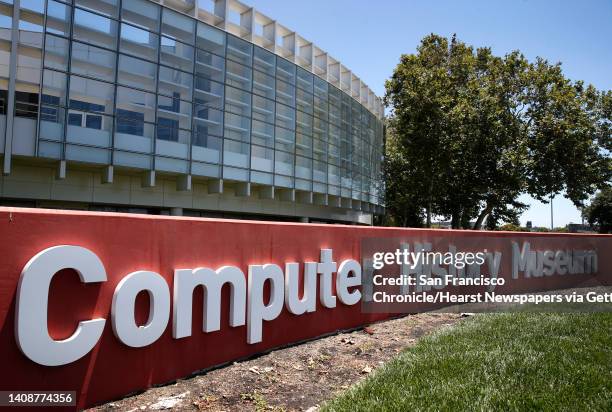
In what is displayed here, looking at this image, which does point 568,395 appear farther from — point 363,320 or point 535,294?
point 535,294

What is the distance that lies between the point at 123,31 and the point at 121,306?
18774mm

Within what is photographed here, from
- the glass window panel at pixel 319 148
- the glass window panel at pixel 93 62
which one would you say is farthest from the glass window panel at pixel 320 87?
the glass window panel at pixel 93 62

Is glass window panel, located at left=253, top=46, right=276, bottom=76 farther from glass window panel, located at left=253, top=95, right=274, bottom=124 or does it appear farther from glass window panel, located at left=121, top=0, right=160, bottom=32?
glass window panel, located at left=121, top=0, right=160, bottom=32

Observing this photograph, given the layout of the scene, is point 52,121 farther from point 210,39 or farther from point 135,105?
point 210,39

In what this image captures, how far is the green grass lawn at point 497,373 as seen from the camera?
182 inches

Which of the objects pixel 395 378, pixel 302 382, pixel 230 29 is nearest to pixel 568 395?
pixel 395 378

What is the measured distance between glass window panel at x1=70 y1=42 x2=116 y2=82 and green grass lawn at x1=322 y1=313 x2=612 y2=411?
1819 cm

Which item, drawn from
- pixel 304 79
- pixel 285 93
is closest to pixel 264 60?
pixel 285 93

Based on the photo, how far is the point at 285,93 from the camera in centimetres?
2922

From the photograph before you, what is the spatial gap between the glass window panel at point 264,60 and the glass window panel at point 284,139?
351 centimetres

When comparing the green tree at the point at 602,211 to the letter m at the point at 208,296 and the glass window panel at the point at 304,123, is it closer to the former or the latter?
the glass window panel at the point at 304,123

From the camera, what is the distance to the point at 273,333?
279 inches

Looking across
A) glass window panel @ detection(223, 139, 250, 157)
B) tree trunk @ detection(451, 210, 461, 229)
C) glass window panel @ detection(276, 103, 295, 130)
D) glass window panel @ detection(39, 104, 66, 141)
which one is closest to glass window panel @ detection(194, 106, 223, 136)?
glass window panel @ detection(223, 139, 250, 157)

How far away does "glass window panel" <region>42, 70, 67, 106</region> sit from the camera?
18.3 m
